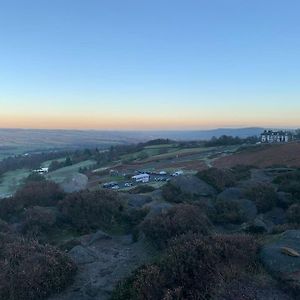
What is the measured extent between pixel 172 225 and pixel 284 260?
4.59 m

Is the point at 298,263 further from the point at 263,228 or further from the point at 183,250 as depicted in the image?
the point at 263,228

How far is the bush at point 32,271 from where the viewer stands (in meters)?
9.52

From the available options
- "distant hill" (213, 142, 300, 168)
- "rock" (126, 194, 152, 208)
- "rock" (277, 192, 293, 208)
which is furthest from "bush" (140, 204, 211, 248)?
"distant hill" (213, 142, 300, 168)

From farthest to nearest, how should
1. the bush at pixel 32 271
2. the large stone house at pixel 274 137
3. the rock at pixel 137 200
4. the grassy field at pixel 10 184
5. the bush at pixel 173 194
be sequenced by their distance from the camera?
the large stone house at pixel 274 137 → the grassy field at pixel 10 184 → the bush at pixel 173 194 → the rock at pixel 137 200 → the bush at pixel 32 271

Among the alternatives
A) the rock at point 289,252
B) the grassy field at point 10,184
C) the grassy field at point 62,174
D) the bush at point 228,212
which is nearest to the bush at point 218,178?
the bush at point 228,212

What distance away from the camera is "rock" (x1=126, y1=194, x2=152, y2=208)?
1934cm

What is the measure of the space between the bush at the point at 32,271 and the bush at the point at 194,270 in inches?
64.1

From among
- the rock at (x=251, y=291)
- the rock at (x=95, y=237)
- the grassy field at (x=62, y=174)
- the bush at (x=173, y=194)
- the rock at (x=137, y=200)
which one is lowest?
the grassy field at (x=62, y=174)

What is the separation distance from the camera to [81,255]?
12.4m

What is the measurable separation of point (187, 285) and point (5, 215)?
1312 cm

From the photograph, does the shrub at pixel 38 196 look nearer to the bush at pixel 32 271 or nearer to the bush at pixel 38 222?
the bush at pixel 38 222

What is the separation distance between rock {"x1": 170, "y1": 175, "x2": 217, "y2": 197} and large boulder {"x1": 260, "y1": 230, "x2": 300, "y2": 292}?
34.0 ft

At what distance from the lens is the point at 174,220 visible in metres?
13.4

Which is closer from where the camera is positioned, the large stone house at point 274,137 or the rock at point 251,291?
the rock at point 251,291
